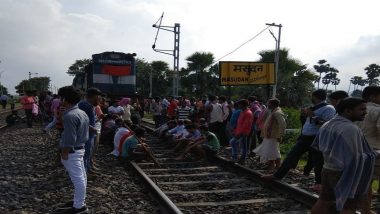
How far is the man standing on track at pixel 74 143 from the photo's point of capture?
536 cm

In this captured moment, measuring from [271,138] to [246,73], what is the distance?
649 centimetres

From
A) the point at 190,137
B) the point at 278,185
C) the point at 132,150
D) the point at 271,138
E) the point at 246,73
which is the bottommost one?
the point at 278,185

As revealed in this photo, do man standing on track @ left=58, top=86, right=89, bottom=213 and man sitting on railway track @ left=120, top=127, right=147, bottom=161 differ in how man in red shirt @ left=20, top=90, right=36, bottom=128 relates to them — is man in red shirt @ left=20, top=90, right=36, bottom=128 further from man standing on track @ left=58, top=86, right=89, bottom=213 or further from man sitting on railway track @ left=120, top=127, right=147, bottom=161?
man standing on track @ left=58, top=86, right=89, bottom=213

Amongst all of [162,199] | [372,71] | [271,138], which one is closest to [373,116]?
[271,138]

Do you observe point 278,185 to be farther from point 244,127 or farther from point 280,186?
point 244,127

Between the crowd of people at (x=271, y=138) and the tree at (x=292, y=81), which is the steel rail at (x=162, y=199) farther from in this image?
the tree at (x=292, y=81)

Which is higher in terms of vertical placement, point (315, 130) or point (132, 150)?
point (315, 130)

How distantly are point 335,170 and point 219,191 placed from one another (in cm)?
323

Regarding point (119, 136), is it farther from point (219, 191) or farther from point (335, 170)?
point (335, 170)

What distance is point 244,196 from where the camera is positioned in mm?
7023

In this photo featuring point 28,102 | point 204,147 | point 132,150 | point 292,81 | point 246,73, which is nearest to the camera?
point 132,150

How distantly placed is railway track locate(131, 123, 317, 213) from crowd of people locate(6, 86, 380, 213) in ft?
1.45

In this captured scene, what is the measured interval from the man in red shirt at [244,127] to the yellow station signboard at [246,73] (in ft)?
16.6

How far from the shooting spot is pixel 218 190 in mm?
7336
